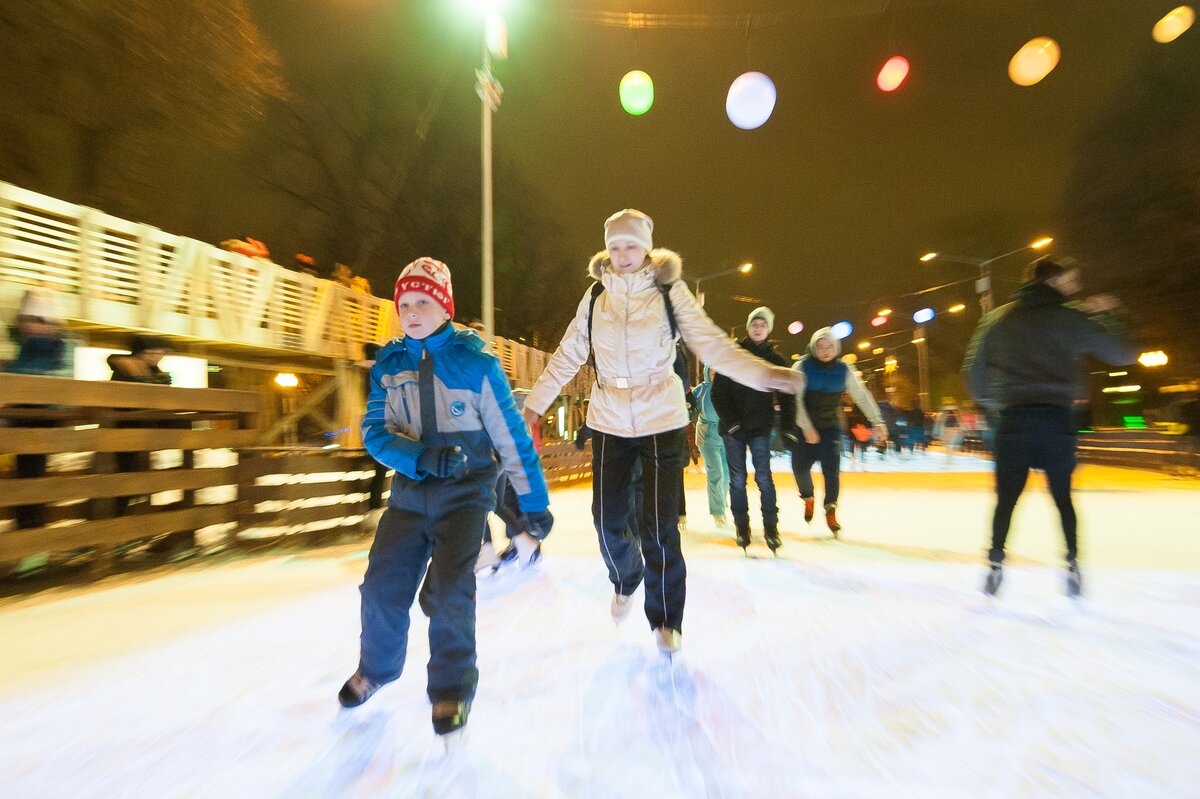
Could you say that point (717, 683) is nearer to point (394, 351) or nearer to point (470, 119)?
point (394, 351)

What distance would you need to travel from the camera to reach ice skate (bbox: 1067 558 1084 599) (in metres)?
3.98

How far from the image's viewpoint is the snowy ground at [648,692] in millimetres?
2047

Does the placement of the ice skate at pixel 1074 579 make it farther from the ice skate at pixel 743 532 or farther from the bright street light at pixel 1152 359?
the bright street light at pixel 1152 359

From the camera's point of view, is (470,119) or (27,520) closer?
(27,520)

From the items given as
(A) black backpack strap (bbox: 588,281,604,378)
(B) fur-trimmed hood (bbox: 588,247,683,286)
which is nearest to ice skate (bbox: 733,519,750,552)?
(A) black backpack strap (bbox: 588,281,604,378)

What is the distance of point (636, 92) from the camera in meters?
7.94

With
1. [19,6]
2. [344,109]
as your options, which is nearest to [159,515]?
[19,6]

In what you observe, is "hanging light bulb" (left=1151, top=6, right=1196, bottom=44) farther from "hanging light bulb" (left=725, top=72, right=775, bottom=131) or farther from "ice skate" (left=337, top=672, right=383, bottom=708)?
"ice skate" (left=337, top=672, right=383, bottom=708)

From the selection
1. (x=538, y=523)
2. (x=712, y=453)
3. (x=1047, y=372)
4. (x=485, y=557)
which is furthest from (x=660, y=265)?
(x=712, y=453)

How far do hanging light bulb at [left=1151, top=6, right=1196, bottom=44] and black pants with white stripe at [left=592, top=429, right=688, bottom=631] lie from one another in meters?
9.60

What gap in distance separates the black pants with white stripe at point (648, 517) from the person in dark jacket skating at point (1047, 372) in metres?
2.03

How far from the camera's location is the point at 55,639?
3561 millimetres

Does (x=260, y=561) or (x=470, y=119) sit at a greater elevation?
(x=470, y=119)

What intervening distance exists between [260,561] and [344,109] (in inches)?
680
